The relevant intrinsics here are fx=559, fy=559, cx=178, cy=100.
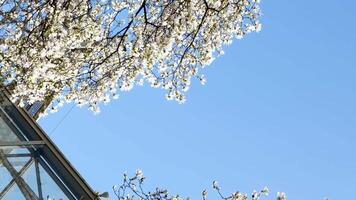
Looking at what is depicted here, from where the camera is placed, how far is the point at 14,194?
9.17 metres

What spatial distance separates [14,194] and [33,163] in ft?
2.81

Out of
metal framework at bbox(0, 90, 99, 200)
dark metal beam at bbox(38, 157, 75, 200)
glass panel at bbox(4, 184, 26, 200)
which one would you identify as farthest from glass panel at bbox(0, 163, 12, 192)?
dark metal beam at bbox(38, 157, 75, 200)

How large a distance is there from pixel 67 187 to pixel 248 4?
6.03m

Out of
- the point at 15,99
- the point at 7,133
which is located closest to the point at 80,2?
the point at 15,99

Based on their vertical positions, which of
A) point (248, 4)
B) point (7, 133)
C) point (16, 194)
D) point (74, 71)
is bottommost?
point (16, 194)

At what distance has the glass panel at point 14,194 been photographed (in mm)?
9070

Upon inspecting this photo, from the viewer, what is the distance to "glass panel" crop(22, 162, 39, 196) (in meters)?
9.51

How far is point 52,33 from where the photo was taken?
37.1 ft

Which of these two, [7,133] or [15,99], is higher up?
[15,99]

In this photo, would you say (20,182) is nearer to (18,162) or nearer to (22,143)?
(18,162)

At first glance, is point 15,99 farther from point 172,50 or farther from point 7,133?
point 172,50

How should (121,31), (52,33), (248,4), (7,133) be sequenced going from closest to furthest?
(7,133) → (52,33) → (121,31) → (248,4)

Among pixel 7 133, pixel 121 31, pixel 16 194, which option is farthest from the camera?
pixel 121 31

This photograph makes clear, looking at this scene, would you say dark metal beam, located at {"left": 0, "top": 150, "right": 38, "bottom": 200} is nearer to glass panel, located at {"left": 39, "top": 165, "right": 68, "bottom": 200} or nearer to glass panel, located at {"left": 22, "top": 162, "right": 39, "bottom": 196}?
glass panel, located at {"left": 22, "top": 162, "right": 39, "bottom": 196}
